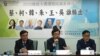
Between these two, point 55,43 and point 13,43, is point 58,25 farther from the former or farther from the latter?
point 13,43

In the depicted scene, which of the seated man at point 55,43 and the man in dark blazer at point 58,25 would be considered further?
the man in dark blazer at point 58,25

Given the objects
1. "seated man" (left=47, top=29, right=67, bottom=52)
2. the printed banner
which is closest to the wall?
the printed banner

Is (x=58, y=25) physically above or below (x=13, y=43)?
above

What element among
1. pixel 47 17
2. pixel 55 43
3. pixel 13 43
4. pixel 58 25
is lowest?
pixel 13 43

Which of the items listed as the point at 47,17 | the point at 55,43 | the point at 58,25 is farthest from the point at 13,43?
the point at 55,43

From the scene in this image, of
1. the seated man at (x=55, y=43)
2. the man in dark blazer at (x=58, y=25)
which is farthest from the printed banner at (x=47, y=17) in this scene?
the seated man at (x=55, y=43)

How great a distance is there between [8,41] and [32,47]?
1.03m

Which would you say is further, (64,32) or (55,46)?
(64,32)

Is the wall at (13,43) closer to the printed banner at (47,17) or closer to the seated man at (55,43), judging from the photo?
the printed banner at (47,17)

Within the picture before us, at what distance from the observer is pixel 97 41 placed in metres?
5.14

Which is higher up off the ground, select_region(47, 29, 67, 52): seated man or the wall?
select_region(47, 29, 67, 52): seated man

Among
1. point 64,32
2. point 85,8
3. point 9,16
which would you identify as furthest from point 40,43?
point 85,8

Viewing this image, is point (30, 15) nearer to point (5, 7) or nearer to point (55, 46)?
point (5, 7)

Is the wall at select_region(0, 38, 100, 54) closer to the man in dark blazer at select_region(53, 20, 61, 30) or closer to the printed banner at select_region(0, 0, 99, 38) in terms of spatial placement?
the printed banner at select_region(0, 0, 99, 38)
